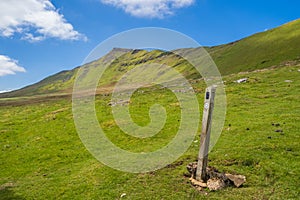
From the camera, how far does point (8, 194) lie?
44.7 ft

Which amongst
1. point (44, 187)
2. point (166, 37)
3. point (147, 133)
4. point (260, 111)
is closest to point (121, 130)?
point (147, 133)

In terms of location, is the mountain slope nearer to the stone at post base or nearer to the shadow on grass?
the stone at post base

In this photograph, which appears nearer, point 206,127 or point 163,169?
point 206,127

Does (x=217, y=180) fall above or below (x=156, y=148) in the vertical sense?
below

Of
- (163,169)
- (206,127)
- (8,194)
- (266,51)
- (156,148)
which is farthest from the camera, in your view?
(266,51)

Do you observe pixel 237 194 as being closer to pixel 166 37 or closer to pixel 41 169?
pixel 166 37

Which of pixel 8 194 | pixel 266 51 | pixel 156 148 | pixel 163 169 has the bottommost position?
pixel 8 194

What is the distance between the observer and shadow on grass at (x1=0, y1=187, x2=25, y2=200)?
43.0 feet

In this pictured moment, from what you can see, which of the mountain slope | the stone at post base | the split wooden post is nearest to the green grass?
the stone at post base

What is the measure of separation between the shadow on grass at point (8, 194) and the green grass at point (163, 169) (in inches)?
2.2

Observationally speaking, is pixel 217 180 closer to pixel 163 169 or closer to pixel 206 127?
pixel 206 127

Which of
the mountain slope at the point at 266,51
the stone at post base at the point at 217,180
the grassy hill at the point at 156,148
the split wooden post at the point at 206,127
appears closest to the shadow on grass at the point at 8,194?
the grassy hill at the point at 156,148

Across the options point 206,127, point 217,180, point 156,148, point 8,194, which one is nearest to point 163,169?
point 217,180

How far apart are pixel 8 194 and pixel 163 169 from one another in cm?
818
